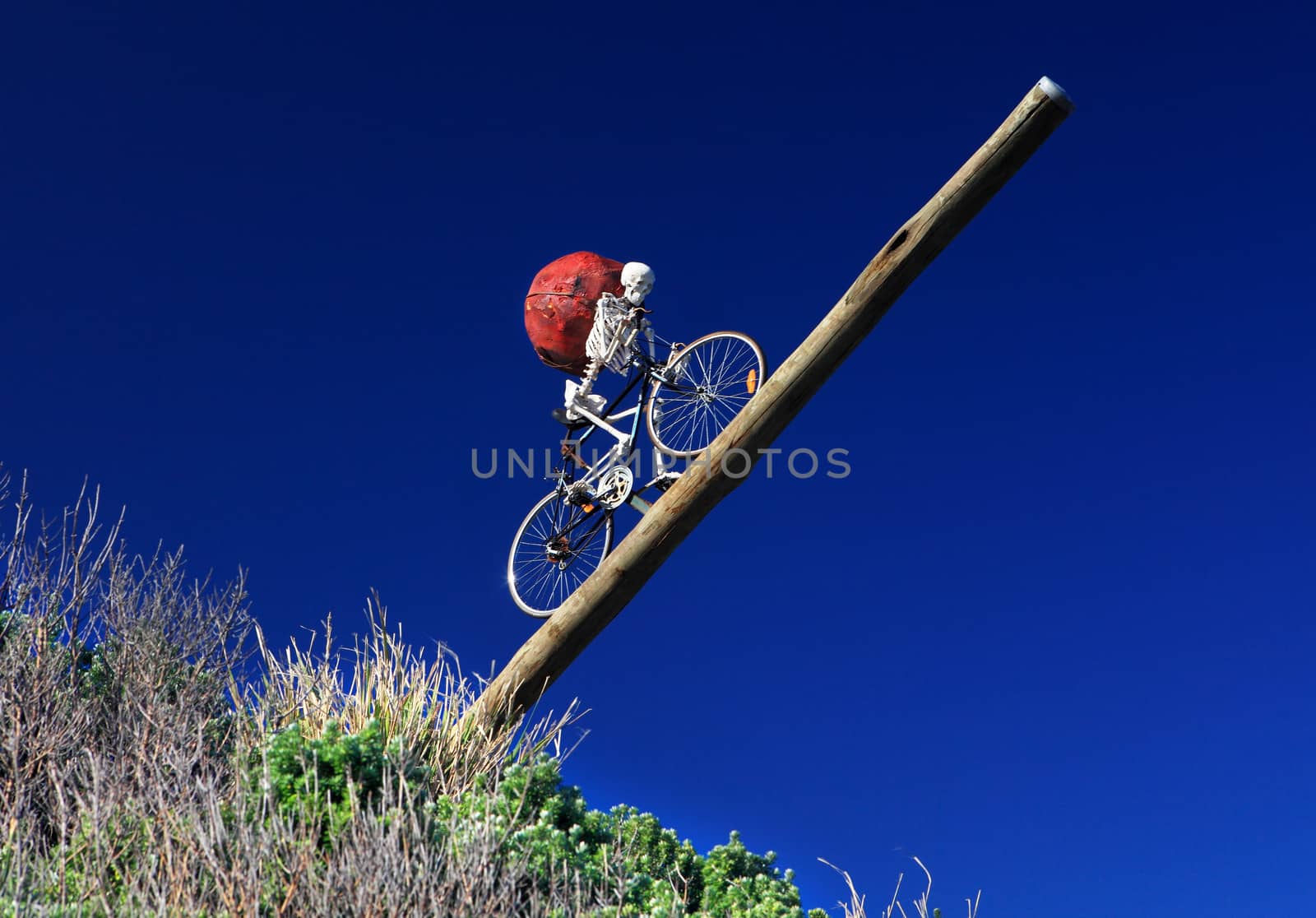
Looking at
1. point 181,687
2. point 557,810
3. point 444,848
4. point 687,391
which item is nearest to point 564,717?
point 557,810

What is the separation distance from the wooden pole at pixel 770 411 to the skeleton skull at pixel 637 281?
171 cm

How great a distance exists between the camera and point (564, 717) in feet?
21.1

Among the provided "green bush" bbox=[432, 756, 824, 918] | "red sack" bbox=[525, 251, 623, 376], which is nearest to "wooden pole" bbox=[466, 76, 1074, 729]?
Answer: "green bush" bbox=[432, 756, 824, 918]

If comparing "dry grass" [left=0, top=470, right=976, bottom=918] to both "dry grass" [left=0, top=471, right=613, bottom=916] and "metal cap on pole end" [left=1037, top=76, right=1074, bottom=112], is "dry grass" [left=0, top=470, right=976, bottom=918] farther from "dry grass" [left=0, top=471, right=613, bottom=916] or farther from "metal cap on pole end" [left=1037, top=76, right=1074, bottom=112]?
"metal cap on pole end" [left=1037, top=76, right=1074, bottom=112]

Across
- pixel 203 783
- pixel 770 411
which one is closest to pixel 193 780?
pixel 203 783

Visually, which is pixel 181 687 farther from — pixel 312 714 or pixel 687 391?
pixel 687 391

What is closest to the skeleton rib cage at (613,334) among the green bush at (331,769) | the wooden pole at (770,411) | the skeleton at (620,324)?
the skeleton at (620,324)

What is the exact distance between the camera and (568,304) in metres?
7.86

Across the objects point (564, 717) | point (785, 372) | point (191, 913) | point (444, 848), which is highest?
point (785, 372)

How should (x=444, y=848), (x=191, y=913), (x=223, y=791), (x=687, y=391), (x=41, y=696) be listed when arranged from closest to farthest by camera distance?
1. (x=191, y=913)
2. (x=444, y=848)
3. (x=223, y=791)
4. (x=41, y=696)
5. (x=687, y=391)

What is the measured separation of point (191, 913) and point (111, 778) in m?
2.02

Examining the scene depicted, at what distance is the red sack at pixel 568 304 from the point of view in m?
7.84

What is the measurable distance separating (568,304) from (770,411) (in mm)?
2280

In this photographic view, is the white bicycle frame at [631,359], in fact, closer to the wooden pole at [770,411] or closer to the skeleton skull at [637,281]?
the skeleton skull at [637,281]
